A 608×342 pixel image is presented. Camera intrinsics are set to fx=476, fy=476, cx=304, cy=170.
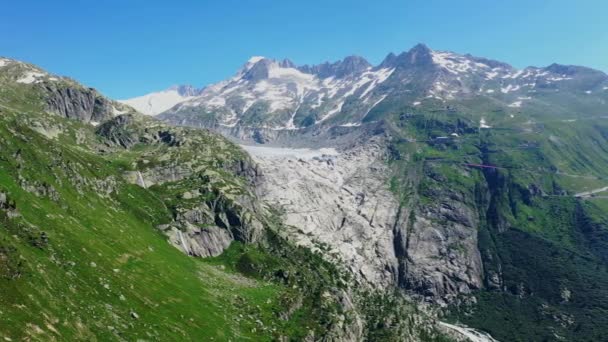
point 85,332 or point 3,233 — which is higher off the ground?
point 3,233

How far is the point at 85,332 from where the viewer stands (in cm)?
8356

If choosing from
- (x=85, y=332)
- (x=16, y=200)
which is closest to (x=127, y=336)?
(x=85, y=332)

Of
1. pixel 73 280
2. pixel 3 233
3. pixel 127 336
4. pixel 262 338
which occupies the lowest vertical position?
pixel 262 338

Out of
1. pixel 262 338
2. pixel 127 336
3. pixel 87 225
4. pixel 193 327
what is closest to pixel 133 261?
pixel 87 225

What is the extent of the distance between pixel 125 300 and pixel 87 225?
54.6 meters

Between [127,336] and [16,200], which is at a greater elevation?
[16,200]

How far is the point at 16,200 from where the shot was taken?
124125 millimetres

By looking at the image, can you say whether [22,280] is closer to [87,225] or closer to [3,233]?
[3,233]

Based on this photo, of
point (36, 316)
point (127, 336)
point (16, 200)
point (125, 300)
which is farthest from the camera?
point (16, 200)

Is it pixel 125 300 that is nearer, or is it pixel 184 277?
pixel 125 300

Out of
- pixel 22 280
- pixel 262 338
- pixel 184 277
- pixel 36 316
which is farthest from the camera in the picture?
pixel 184 277

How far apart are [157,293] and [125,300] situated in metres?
26.0

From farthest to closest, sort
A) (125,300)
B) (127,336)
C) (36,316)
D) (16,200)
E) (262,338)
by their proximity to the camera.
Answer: (262,338)
(16,200)
(125,300)
(127,336)
(36,316)

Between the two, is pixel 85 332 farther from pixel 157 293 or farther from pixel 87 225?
pixel 87 225
